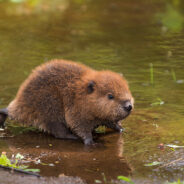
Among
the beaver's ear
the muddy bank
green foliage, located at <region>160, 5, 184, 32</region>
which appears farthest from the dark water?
the beaver's ear

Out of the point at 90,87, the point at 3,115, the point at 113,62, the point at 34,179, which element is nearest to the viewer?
the point at 34,179

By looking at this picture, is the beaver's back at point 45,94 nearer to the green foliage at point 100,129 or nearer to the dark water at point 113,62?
the dark water at point 113,62

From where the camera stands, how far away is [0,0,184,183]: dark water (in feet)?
16.4

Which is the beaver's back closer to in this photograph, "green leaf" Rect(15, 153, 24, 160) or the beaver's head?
the beaver's head

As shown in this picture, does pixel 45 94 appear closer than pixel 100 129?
Yes

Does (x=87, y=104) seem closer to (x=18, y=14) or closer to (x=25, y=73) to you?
(x=25, y=73)

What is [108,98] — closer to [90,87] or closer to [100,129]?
[90,87]

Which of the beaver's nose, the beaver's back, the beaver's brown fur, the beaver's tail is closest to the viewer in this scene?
the beaver's nose

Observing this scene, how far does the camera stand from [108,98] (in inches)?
225

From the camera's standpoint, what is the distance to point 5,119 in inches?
250

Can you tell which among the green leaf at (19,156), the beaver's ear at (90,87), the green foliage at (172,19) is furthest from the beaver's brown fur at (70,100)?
the green foliage at (172,19)

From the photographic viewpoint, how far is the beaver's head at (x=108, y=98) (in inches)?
222

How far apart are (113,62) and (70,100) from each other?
9.99 feet

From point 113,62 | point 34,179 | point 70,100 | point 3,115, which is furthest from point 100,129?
point 113,62
